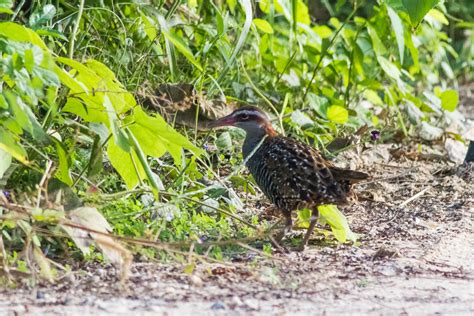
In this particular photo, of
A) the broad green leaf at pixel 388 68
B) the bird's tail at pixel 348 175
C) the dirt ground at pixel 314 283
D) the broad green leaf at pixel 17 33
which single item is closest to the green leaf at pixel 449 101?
the broad green leaf at pixel 388 68

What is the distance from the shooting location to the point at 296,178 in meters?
6.34

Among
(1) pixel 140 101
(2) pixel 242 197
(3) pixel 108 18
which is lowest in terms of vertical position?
(2) pixel 242 197

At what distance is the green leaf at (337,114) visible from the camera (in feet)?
27.1

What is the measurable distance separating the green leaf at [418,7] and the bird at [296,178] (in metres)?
1.02

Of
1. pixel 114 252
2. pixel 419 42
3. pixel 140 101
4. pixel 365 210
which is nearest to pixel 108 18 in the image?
pixel 140 101

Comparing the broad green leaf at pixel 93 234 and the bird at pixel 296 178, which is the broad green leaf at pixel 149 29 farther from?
the broad green leaf at pixel 93 234

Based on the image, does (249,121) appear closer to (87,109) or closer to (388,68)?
(87,109)

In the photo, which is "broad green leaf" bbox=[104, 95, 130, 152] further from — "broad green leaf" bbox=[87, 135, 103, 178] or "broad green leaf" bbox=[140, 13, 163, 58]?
"broad green leaf" bbox=[140, 13, 163, 58]

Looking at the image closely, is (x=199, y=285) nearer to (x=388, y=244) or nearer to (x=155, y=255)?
(x=155, y=255)

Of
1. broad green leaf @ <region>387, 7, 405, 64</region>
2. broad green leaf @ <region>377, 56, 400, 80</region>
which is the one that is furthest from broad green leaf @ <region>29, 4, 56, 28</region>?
broad green leaf @ <region>377, 56, 400, 80</region>

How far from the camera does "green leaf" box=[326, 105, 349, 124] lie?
825 centimetres

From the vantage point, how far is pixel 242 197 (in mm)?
7375

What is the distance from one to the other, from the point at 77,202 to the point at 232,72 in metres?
2.90

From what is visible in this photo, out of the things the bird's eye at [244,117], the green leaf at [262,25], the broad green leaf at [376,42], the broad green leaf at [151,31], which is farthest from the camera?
the broad green leaf at [376,42]
